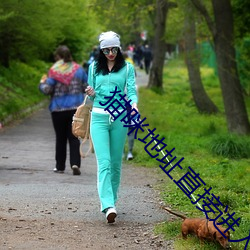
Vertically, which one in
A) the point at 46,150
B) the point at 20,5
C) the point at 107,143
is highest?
the point at 20,5

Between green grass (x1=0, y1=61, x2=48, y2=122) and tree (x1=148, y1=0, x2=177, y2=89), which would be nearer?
green grass (x1=0, y1=61, x2=48, y2=122)

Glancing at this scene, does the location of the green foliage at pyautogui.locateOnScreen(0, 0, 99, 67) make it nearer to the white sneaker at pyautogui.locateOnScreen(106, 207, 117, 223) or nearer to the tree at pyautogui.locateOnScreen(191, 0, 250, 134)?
the tree at pyautogui.locateOnScreen(191, 0, 250, 134)

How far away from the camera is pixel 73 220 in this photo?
7.69 m

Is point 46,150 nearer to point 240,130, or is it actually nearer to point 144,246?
point 240,130

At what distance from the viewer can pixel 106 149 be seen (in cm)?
758

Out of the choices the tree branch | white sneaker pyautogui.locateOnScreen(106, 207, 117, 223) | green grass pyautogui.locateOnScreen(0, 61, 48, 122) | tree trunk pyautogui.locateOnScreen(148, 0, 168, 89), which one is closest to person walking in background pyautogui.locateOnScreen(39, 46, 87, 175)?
white sneaker pyautogui.locateOnScreen(106, 207, 117, 223)

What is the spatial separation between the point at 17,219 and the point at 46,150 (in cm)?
716

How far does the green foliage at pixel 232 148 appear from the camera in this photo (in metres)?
13.5

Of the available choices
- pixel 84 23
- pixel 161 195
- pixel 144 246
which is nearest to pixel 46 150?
pixel 161 195

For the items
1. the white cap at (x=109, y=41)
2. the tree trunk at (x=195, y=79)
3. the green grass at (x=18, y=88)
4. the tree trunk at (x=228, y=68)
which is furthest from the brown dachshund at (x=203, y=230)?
the tree trunk at (x=195, y=79)

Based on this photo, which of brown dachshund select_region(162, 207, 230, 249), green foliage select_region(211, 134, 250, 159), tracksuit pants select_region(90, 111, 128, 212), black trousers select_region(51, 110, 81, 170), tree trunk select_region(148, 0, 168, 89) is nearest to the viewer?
brown dachshund select_region(162, 207, 230, 249)

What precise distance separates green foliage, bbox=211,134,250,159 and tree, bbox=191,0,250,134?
2997 mm

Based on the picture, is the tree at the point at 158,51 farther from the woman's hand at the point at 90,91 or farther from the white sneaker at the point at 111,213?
the white sneaker at the point at 111,213

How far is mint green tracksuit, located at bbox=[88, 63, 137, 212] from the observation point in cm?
752
